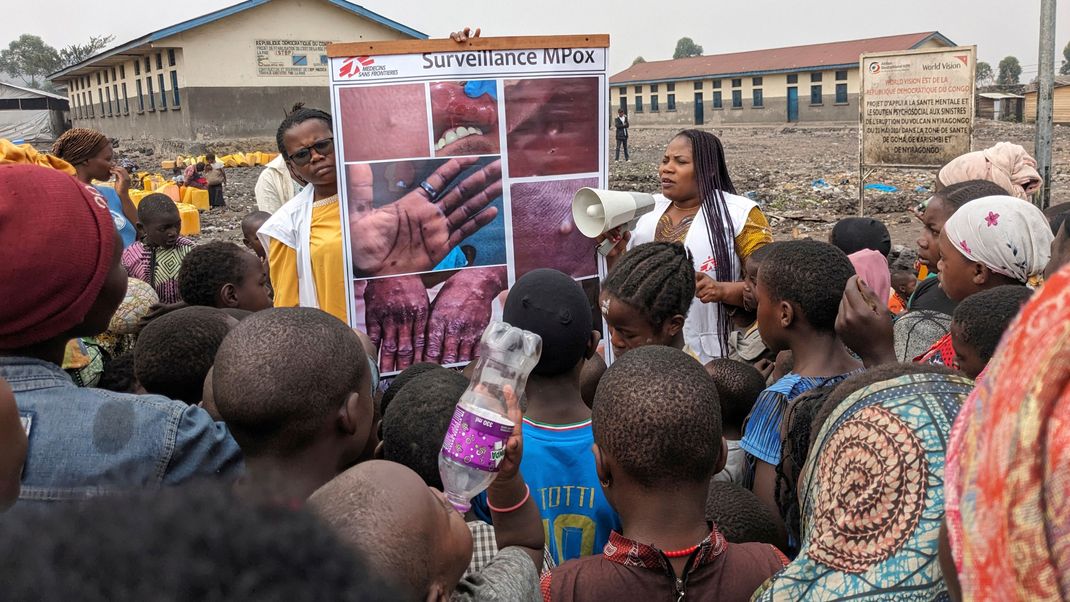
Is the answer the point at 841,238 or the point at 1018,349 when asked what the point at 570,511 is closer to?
the point at 1018,349

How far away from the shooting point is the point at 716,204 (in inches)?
156

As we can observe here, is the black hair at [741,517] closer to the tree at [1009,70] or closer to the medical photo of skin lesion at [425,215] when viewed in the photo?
the medical photo of skin lesion at [425,215]

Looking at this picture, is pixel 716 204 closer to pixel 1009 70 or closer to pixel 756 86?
pixel 756 86

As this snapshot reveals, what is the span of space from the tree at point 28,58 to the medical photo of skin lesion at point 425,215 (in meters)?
101

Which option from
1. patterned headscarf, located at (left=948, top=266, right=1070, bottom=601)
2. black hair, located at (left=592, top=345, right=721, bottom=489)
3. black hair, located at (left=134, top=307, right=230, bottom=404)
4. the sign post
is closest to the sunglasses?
black hair, located at (left=134, top=307, right=230, bottom=404)

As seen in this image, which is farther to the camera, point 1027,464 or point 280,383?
point 280,383

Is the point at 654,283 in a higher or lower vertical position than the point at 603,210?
lower

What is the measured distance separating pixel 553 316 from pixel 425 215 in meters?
1.34

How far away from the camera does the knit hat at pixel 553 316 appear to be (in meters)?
2.44

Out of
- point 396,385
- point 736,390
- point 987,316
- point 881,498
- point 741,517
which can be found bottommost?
point 741,517

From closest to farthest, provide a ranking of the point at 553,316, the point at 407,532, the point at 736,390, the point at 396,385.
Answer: the point at 407,532 → the point at 553,316 → the point at 396,385 → the point at 736,390

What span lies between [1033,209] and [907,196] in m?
12.4

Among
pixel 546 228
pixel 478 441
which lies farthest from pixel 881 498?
pixel 546 228

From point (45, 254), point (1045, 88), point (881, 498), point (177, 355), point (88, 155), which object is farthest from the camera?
point (1045, 88)
